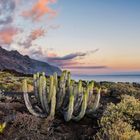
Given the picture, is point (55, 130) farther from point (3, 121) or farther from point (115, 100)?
point (115, 100)

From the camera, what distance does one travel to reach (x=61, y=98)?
13.6 metres

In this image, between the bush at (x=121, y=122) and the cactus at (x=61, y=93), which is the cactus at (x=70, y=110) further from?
the bush at (x=121, y=122)

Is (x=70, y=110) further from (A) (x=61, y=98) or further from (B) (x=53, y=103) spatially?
(A) (x=61, y=98)

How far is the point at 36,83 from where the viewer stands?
45.3ft

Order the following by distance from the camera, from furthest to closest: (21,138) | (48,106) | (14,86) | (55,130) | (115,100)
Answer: (14,86)
(115,100)
(48,106)
(55,130)
(21,138)

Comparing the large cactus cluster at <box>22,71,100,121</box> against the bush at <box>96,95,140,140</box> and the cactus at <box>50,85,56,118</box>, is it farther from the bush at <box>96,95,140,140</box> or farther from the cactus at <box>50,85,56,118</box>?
the bush at <box>96,95,140,140</box>

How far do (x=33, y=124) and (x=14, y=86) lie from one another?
47.1 ft

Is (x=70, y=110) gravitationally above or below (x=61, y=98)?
below

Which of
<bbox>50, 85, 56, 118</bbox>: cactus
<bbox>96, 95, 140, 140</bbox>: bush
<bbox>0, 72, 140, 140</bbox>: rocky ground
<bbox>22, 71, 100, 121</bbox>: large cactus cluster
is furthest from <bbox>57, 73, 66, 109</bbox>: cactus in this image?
<bbox>96, 95, 140, 140</bbox>: bush

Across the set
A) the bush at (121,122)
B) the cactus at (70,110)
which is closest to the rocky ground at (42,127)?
the cactus at (70,110)

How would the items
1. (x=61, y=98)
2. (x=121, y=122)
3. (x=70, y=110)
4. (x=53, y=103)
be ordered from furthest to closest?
(x=61, y=98)
(x=53, y=103)
(x=70, y=110)
(x=121, y=122)

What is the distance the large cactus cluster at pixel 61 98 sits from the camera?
12.9 m

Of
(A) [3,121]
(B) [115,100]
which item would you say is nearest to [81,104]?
(A) [3,121]

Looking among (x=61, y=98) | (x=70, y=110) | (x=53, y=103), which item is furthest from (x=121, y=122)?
(x=61, y=98)
